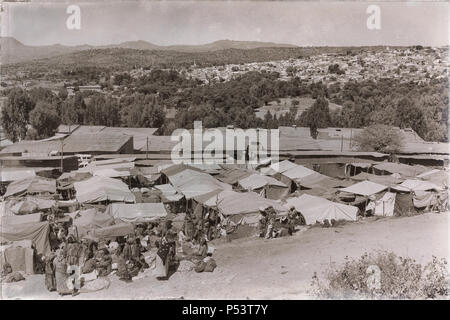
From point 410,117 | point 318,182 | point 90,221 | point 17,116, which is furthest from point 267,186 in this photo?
point 17,116

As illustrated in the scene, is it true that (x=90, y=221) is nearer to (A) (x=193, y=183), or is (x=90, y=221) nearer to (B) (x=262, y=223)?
(B) (x=262, y=223)

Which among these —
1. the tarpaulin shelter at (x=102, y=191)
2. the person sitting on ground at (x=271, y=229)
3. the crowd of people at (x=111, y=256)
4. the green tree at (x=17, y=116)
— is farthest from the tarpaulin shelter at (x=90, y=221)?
the green tree at (x=17, y=116)

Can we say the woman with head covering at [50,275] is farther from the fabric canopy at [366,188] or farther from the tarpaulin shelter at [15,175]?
the fabric canopy at [366,188]

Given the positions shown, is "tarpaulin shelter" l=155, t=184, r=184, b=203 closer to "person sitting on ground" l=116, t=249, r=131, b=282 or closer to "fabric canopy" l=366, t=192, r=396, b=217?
"person sitting on ground" l=116, t=249, r=131, b=282

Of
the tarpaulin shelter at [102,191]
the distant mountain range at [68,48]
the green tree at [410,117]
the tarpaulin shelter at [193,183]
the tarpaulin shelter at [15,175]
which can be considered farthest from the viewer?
the green tree at [410,117]

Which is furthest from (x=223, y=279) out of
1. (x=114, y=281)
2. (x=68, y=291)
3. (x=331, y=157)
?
(x=331, y=157)

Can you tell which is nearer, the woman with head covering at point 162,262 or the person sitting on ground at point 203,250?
the woman with head covering at point 162,262
